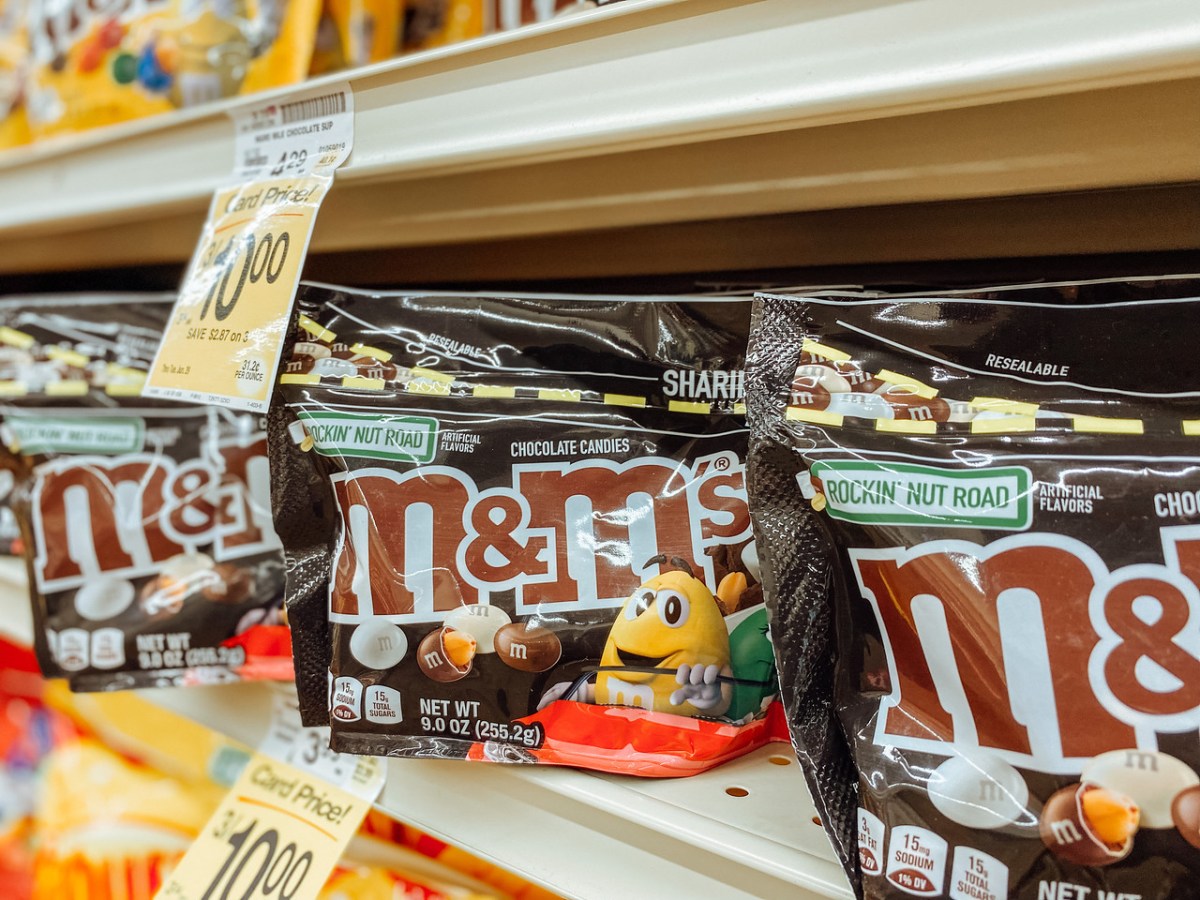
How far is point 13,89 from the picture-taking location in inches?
50.9

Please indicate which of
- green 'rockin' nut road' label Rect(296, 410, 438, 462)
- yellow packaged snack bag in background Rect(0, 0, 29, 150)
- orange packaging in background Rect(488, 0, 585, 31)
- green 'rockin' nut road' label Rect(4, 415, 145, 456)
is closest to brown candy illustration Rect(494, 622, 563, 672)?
green 'rockin' nut road' label Rect(296, 410, 438, 462)

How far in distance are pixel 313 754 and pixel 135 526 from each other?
305 millimetres

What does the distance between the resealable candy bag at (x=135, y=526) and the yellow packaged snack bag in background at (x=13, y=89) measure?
55 centimetres

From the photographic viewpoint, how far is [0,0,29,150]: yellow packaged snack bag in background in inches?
50.7

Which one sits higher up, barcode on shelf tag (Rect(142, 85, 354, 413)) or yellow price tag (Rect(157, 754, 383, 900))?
barcode on shelf tag (Rect(142, 85, 354, 413))

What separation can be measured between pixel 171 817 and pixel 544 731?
62 cm

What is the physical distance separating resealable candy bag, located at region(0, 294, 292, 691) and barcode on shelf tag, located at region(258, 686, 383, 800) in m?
0.04

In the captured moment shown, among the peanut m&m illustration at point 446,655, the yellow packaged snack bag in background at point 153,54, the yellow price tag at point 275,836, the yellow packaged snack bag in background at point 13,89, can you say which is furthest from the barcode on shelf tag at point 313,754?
the yellow packaged snack bag in background at point 13,89

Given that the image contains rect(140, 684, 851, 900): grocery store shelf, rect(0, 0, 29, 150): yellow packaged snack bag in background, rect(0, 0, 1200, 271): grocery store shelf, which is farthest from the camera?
rect(0, 0, 29, 150): yellow packaged snack bag in background

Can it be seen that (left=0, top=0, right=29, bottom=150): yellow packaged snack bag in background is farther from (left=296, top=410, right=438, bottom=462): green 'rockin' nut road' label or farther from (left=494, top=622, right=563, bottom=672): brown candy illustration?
(left=494, top=622, right=563, bottom=672): brown candy illustration

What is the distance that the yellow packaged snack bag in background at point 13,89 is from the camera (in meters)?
1.29

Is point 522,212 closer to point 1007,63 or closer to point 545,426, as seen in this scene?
point 545,426

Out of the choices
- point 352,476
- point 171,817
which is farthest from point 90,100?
point 171,817

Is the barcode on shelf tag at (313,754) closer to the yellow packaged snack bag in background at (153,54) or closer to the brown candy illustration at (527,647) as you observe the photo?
the brown candy illustration at (527,647)
